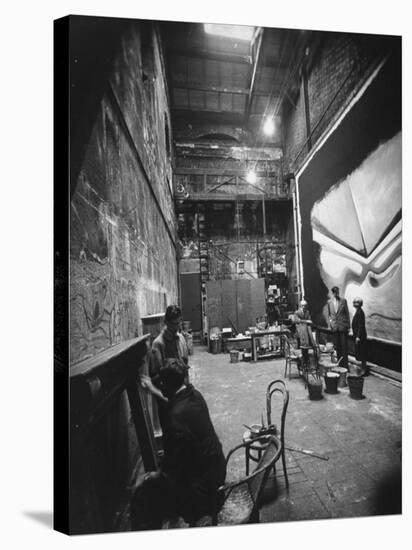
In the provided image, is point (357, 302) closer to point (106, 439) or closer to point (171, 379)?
point (171, 379)

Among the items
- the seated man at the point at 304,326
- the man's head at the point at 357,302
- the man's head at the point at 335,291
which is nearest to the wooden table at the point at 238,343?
the seated man at the point at 304,326

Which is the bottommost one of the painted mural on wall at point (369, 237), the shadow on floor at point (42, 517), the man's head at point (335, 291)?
the shadow on floor at point (42, 517)

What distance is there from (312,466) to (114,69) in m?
3.52

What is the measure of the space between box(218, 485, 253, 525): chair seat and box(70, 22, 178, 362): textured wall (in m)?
1.47

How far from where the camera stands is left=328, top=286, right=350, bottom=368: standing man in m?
2.93

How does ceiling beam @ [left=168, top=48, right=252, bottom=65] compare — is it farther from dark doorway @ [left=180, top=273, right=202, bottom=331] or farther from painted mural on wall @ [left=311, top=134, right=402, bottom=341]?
dark doorway @ [left=180, top=273, right=202, bottom=331]

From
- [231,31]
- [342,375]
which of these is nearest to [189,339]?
[342,375]

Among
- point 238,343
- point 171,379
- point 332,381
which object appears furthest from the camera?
point 238,343

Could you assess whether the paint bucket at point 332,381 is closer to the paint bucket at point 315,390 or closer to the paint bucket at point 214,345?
the paint bucket at point 315,390

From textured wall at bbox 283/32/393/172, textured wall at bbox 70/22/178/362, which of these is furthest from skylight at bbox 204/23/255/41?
textured wall at bbox 283/32/393/172

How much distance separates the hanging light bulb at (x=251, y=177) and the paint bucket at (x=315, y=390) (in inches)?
88.5

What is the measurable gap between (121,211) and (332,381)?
2692 mm

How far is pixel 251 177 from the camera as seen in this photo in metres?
Answer: 3.22

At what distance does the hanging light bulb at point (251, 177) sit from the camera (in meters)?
3.03
